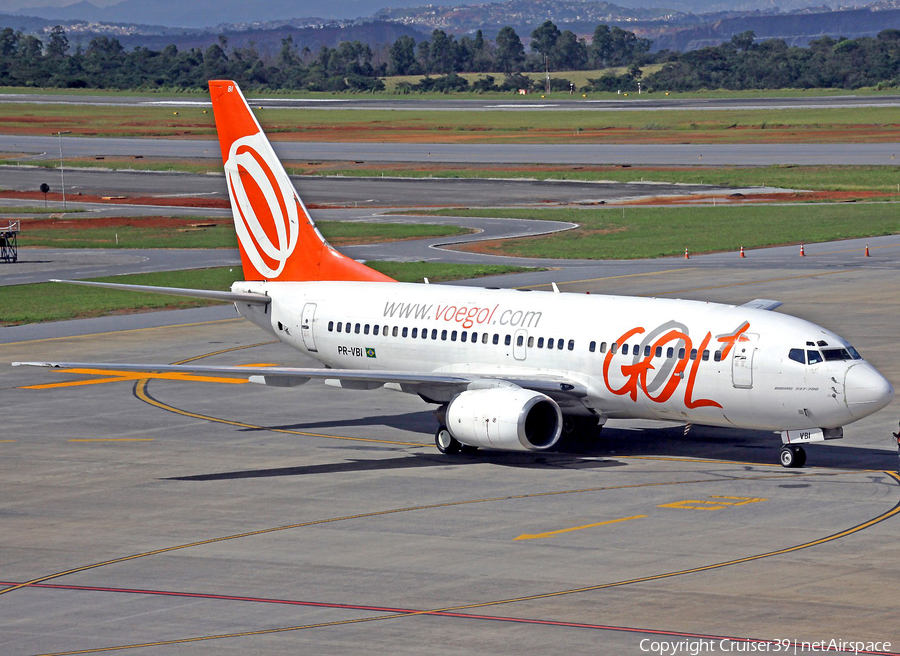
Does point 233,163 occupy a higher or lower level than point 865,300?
higher

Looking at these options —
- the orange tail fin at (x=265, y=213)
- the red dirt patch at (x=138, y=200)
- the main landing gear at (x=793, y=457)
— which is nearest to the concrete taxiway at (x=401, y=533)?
the main landing gear at (x=793, y=457)

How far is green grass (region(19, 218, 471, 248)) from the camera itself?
96.6m

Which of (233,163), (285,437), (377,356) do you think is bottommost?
(285,437)

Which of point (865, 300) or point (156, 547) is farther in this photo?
point (865, 300)

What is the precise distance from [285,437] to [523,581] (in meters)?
17.0

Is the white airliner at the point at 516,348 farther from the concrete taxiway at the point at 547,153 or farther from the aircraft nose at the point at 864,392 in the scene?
the concrete taxiway at the point at 547,153

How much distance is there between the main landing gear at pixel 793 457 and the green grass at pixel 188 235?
62.4 metres

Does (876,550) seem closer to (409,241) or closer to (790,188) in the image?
(409,241)

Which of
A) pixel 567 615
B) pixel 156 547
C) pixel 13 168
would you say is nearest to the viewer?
pixel 567 615

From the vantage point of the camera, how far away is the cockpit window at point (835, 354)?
33594 millimetres

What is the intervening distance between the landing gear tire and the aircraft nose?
11.1 m

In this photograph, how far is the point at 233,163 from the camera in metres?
44.2

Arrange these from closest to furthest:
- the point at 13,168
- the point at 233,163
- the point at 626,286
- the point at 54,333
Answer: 1. the point at 233,163
2. the point at 54,333
3. the point at 626,286
4. the point at 13,168

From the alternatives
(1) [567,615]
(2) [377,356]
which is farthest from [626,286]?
(1) [567,615]
